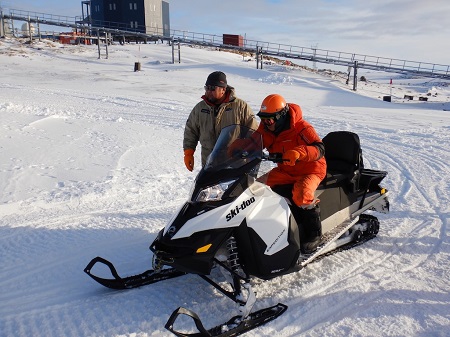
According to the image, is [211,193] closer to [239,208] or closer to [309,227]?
[239,208]

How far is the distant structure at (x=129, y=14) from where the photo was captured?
39438 millimetres

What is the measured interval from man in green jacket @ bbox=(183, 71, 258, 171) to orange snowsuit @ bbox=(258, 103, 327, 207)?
50 centimetres

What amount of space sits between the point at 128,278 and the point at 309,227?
1.59 m

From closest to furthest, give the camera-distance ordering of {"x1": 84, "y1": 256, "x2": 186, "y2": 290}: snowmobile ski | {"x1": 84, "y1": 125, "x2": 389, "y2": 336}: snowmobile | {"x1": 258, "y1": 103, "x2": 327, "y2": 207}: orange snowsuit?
1. {"x1": 84, "y1": 125, "x2": 389, "y2": 336}: snowmobile
2. {"x1": 84, "y1": 256, "x2": 186, "y2": 290}: snowmobile ski
3. {"x1": 258, "y1": 103, "x2": 327, "y2": 207}: orange snowsuit

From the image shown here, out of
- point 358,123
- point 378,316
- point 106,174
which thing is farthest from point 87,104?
point 378,316

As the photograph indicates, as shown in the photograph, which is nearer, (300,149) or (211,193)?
(211,193)

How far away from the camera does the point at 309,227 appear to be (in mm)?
3422

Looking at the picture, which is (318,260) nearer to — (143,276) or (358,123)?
(143,276)

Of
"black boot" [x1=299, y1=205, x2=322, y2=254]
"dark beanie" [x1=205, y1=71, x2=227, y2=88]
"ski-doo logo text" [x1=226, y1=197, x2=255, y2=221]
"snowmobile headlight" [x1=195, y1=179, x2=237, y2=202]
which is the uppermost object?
"dark beanie" [x1=205, y1=71, x2=227, y2=88]

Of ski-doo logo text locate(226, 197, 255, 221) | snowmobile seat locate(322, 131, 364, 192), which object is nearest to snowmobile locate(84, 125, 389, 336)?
ski-doo logo text locate(226, 197, 255, 221)

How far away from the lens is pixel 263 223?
301 cm

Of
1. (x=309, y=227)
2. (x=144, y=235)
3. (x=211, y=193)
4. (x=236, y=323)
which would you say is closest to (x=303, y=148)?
(x=309, y=227)

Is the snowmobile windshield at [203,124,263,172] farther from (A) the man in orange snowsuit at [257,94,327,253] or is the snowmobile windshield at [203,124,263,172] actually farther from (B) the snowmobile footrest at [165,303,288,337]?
(B) the snowmobile footrest at [165,303,288,337]

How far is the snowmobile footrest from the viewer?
254 cm
